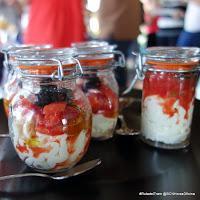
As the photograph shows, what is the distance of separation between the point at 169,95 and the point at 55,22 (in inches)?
36.7

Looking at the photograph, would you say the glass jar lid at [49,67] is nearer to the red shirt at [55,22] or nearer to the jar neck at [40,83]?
the jar neck at [40,83]

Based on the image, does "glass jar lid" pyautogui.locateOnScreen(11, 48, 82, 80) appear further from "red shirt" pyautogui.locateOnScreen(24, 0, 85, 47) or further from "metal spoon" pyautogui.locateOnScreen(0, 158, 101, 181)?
"red shirt" pyautogui.locateOnScreen(24, 0, 85, 47)

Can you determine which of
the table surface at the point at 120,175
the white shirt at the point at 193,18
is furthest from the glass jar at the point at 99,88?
the white shirt at the point at 193,18

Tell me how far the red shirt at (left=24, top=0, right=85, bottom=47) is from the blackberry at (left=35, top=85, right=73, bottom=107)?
Result: 934 millimetres

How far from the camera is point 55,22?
1.35 meters

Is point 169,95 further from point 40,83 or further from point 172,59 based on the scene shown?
point 40,83

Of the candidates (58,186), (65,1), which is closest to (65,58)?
(58,186)

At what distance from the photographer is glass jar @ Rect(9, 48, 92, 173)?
0.43m

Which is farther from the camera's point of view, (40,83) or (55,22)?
(55,22)

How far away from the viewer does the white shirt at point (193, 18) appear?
1156mm

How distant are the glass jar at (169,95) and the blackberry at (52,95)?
0.15 meters

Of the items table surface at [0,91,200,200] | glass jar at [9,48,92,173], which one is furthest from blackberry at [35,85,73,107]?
table surface at [0,91,200,200]

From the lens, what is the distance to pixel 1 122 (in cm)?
65

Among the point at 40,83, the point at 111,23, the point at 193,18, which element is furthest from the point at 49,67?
the point at 111,23
